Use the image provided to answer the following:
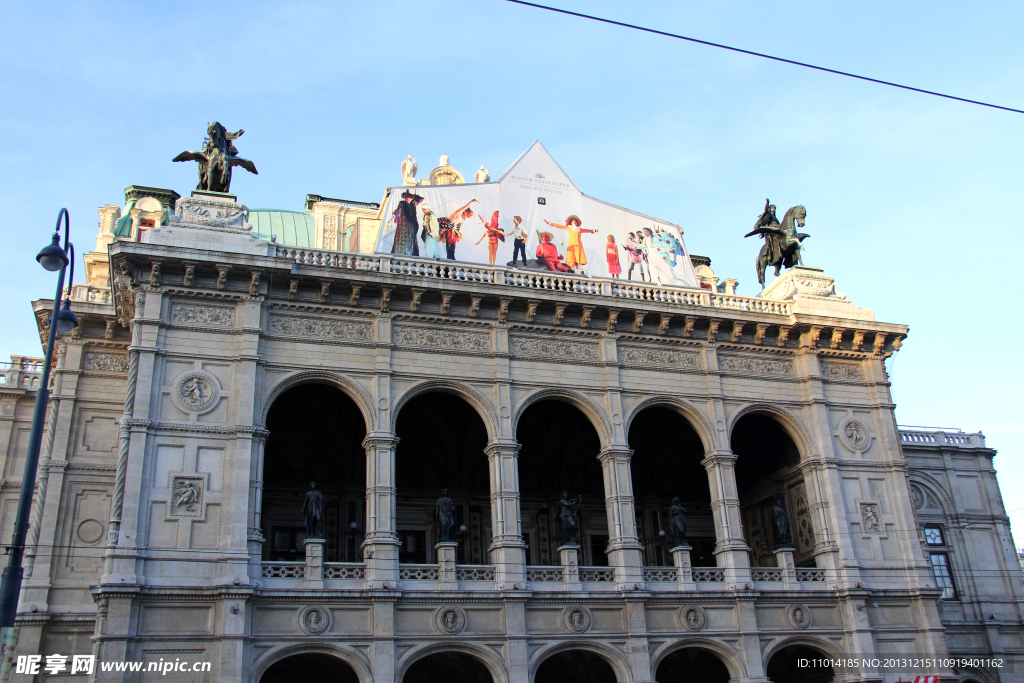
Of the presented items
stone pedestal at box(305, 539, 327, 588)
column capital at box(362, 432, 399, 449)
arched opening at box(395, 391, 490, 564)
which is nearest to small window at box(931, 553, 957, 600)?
arched opening at box(395, 391, 490, 564)

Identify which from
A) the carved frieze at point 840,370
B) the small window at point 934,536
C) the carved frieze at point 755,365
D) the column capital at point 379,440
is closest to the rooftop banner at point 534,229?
the carved frieze at point 755,365

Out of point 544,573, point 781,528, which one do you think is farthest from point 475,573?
point 781,528

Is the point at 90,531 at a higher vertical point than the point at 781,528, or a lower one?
higher

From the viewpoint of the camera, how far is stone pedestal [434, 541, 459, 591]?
22.8 m

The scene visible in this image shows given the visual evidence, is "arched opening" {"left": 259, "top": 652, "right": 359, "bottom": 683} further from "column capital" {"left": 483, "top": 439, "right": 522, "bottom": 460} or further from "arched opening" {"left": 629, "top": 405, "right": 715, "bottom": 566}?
"arched opening" {"left": 629, "top": 405, "right": 715, "bottom": 566}

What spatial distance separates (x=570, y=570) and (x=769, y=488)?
364 inches

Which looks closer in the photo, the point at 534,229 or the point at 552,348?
the point at 552,348

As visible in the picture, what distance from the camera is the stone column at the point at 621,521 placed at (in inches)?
953

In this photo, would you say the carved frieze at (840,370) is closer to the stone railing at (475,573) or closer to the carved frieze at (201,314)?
the stone railing at (475,573)

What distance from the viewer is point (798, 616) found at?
25.4 meters

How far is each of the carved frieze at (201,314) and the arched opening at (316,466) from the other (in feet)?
12.6

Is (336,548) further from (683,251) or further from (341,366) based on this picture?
(683,251)

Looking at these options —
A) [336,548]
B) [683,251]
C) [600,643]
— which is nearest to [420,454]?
[336,548]

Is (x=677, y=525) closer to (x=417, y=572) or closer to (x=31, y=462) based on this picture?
(x=417, y=572)
